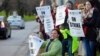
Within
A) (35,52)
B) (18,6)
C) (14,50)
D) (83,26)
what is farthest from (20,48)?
(18,6)

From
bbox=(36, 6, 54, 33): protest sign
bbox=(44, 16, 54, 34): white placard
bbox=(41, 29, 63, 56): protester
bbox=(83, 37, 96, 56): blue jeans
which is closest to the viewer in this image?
bbox=(41, 29, 63, 56): protester

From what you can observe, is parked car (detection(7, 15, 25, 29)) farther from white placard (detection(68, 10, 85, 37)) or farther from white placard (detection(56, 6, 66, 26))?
white placard (detection(68, 10, 85, 37))

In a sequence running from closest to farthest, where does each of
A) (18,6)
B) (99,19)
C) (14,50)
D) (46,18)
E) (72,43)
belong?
(99,19)
(72,43)
(46,18)
(14,50)
(18,6)

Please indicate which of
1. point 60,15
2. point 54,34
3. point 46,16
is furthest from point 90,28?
point 46,16

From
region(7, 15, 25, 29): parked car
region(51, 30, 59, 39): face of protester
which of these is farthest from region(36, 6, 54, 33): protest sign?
region(7, 15, 25, 29): parked car

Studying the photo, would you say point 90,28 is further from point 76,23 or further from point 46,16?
point 46,16

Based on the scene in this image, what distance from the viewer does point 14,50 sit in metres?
18.8

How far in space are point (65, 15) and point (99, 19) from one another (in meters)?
1.81

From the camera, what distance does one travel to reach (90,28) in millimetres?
11367

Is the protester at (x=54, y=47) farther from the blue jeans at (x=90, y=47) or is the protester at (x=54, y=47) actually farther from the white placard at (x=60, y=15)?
the white placard at (x=60, y=15)

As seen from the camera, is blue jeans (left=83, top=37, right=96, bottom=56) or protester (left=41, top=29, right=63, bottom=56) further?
blue jeans (left=83, top=37, right=96, bottom=56)

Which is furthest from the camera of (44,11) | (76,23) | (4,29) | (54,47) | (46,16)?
(4,29)

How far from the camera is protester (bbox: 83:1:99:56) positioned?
440 inches

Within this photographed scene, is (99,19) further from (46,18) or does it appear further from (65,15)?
(46,18)
